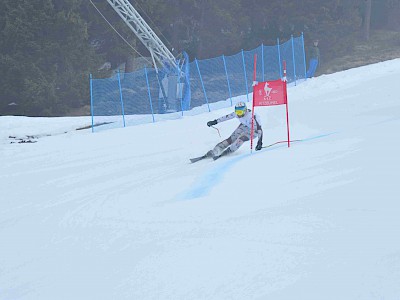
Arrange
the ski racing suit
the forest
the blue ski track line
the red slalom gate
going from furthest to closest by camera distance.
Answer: the forest → the ski racing suit → the red slalom gate → the blue ski track line

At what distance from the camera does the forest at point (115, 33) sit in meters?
32.8

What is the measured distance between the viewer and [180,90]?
83.8 ft

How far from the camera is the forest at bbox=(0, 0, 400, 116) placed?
3275 centimetres

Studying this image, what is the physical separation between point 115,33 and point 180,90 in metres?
13.1

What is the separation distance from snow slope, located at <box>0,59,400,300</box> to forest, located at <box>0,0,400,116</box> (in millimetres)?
19069

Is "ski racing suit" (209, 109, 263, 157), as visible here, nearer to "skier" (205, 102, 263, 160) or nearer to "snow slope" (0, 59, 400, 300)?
"skier" (205, 102, 263, 160)

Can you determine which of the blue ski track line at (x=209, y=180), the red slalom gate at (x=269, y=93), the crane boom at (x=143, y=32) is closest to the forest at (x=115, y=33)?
the crane boom at (x=143, y=32)

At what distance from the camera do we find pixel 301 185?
7.69m

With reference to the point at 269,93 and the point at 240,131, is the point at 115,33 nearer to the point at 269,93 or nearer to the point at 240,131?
the point at 240,131

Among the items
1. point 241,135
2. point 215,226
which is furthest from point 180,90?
point 215,226

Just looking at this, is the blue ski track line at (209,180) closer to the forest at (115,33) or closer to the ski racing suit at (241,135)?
the ski racing suit at (241,135)

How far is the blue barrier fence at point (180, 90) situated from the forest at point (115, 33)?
4.45 metres

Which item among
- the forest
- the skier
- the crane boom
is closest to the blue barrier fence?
the forest

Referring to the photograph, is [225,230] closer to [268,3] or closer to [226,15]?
[226,15]
